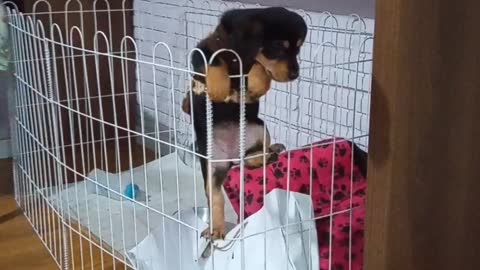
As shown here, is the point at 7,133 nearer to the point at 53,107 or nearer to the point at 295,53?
the point at 53,107

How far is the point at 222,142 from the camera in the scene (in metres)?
1.00

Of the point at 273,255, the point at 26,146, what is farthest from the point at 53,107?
the point at 273,255

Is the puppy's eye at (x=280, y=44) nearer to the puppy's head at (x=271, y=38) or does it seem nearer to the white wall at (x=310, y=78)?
the puppy's head at (x=271, y=38)

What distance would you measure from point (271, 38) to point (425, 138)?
10.9 inches

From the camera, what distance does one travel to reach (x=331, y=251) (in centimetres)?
112

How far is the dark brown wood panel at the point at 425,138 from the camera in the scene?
75cm

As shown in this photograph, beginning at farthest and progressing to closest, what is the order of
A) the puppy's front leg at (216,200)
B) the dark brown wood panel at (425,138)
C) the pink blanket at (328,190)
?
the pink blanket at (328,190) → the puppy's front leg at (216,200) → the dark brown wood panel at (425,138)

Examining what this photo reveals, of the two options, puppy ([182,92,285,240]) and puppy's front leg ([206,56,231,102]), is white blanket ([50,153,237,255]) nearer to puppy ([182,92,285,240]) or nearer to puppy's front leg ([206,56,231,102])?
puppy ([182,92,285,240])

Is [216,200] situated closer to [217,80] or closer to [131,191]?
[217,80]

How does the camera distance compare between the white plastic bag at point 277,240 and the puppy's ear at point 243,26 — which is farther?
the white plastic bag at point 277,240

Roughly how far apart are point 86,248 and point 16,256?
0.52 ft

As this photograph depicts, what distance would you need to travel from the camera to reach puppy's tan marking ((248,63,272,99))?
0.92 m

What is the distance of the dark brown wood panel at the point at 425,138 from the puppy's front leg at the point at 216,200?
0.90 ft

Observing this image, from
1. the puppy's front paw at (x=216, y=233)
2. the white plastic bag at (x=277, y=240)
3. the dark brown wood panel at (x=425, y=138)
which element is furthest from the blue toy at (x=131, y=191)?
the dark brown wood panel at (x=425, y=138)
